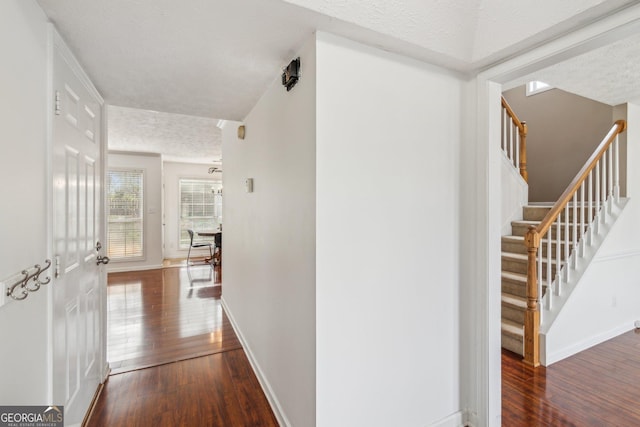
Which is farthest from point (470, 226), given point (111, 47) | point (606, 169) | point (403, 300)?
point (606, 169)

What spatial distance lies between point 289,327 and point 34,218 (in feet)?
4.36

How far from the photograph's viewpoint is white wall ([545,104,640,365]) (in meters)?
2.71

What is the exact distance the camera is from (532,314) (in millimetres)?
2600

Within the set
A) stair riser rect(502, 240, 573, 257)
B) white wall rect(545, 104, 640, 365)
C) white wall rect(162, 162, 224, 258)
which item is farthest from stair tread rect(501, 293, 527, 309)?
white wall rect(162, 162, 224, 258)

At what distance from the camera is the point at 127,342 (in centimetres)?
298

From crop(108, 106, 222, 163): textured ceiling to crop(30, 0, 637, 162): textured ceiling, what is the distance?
197 centimetres

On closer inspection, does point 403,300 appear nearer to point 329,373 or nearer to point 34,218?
point 329,373

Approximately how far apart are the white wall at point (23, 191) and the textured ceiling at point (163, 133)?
8.67 ft

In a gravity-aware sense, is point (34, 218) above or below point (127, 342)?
above

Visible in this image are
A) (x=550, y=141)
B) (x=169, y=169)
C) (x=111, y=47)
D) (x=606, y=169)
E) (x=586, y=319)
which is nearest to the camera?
(x=111, y=47)

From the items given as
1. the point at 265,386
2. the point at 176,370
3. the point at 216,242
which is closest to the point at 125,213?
the point at 216,242

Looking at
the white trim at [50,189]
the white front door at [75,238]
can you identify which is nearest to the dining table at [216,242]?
the white front door at [75,238]

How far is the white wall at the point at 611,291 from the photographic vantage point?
271 cm

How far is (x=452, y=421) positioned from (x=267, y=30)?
8.12 ft
